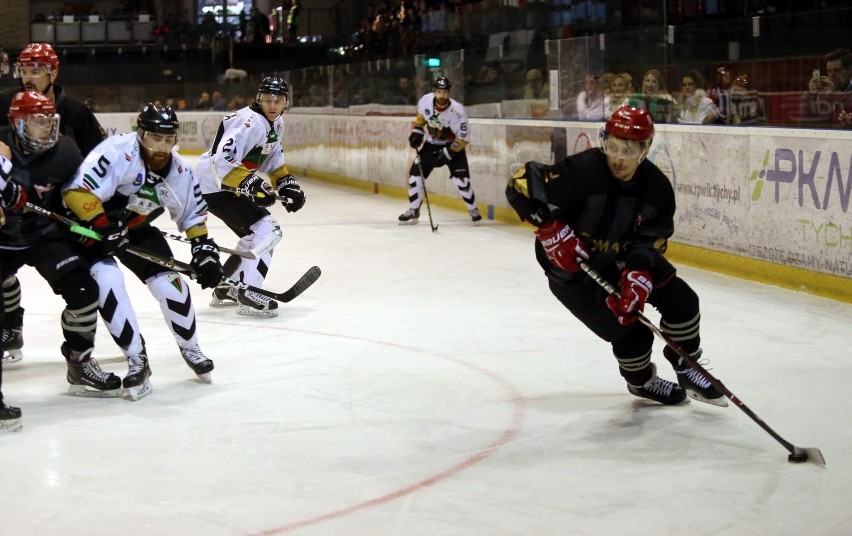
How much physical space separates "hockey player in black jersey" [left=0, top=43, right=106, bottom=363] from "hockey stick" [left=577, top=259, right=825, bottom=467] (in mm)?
2392

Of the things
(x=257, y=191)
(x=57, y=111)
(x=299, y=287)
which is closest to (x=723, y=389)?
(x=299, y=287)

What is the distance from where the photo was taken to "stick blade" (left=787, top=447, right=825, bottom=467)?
317cm

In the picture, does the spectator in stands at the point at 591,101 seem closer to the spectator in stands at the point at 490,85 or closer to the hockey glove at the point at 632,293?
the spectator in stands at the point at 490,85

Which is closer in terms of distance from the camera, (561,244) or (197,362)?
(561,244)

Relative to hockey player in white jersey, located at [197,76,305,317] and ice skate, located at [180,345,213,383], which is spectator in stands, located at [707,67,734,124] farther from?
ice skate, located at [180,345,213,383]

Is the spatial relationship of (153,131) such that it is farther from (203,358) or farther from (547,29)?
(547,29)

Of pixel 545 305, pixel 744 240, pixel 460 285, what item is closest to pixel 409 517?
pixel 545 305

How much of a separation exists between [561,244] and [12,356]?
2491 millimetres

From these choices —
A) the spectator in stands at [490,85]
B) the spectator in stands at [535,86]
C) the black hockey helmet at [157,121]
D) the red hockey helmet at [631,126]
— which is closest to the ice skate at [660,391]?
the red hockey helmet at [631,126]

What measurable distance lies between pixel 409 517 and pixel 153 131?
1814 mm

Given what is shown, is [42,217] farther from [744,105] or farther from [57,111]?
[744,105]

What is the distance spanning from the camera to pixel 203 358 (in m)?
4.29

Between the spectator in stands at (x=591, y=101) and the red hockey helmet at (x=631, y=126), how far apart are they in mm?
4799

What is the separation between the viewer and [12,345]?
4719mm
